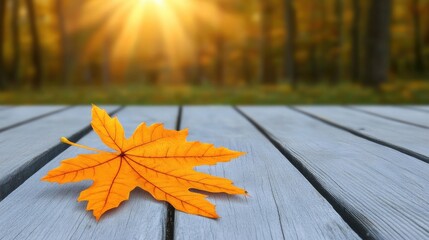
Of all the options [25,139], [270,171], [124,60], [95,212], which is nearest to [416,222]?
[270,171]

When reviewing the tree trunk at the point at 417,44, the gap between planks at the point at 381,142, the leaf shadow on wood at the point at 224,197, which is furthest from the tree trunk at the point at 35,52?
the tree trunk at the point at 417,44

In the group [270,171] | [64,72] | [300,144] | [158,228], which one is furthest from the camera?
[64,72]

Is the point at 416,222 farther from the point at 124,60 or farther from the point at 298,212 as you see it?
the point at 124,60

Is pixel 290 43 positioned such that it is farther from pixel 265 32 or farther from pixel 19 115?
pixel 19 115

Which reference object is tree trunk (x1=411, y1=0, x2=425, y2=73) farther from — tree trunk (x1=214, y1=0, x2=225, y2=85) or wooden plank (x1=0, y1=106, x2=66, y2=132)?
wooden plank (x1=0, y1=106, x2=66, y2=132)

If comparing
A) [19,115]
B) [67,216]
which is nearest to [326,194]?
[67,216]

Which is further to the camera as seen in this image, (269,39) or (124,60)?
(124,60)

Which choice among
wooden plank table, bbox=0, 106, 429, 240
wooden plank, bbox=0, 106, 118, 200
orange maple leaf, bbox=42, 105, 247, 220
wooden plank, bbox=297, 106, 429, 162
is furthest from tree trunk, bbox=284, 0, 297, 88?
orange maple leaf, bbox=42, 105, 247, 220
